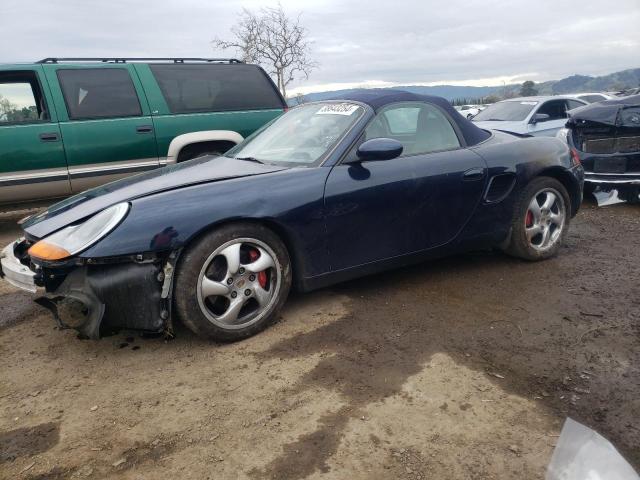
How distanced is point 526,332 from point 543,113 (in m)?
8.18

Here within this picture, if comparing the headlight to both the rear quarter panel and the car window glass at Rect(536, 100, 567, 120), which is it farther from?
the car window glass at Rect(536, 100, 567, 120)

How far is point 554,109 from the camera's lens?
10109mm

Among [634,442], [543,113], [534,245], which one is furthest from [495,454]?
[543,113]

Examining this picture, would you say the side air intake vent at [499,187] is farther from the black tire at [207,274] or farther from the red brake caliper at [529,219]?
the black tire at [207,274]

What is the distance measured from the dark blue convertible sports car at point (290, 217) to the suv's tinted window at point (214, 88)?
275 cm

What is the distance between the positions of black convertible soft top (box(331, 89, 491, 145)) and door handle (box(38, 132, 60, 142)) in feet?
11.7

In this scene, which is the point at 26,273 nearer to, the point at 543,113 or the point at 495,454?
the point at 495,454

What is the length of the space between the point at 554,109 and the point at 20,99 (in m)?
9.33

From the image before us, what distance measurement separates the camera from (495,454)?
198cm

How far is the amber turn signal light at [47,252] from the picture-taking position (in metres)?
2.60

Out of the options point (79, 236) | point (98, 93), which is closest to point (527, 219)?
point (79, 236)

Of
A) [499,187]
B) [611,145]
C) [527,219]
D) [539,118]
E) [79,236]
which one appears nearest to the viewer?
[79,236]

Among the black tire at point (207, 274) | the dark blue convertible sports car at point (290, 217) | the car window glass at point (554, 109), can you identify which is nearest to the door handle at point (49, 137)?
the dark blue convertible sports car at point (290, 217)

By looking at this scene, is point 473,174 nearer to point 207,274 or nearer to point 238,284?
point 238,284
